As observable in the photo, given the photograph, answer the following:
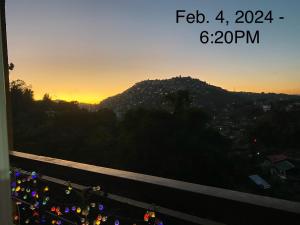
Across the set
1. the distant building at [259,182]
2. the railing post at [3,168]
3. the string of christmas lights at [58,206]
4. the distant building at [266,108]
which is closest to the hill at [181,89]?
the distant building at [266,108]

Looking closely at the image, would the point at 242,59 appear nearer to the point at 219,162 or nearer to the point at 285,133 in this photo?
the point at 219,162

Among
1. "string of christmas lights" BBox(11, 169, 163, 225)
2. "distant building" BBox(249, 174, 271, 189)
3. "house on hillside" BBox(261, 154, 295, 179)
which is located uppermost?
"string of christmas lights" BBox(11, 169, 163, 225)

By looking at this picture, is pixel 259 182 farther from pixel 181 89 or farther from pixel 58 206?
pixel 58 206

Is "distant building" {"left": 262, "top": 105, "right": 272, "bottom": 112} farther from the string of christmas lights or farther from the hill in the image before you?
the string of christmas lights

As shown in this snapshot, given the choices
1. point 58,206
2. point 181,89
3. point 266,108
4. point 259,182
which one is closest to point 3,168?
point 58,206

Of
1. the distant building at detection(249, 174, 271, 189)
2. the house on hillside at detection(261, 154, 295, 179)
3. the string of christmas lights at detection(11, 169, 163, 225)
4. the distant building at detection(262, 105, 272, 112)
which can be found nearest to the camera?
the string of christmas lights at detection(11, 169, 163, 225)

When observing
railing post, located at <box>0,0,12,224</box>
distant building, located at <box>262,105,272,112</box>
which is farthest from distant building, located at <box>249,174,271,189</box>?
railing post, located at <box>0,0,12,224</box>

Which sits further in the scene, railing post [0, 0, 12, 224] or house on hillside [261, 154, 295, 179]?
house on hillside [261, 154, 295, 179]

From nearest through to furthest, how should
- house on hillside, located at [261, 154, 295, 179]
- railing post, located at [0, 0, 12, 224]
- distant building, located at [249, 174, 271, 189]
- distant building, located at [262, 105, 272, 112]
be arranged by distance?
railing post, located at [0, 0, 12, 224] < distant building, located at [262, 105, 272, 112] < house on hillside, located at [261, 154, 295, 179] < distant building, located at [249, 174, 271, 189]
